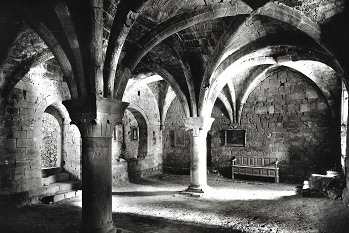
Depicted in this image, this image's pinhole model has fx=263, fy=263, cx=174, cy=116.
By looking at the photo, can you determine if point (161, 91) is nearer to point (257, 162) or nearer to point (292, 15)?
point (257, 162)

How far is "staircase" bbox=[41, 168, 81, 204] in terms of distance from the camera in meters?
7.21

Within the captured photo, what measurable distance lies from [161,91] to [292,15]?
287 inches

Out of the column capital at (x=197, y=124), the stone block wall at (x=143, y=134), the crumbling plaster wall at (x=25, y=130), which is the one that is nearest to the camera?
the crumbling plaster wall at (x=25, y=130)

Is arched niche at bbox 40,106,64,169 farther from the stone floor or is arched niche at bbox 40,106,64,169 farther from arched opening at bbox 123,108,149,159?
the stone floor

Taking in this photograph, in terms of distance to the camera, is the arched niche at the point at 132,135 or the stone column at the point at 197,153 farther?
the arched niche at the point at 132,135

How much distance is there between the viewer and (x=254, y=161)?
1036cm

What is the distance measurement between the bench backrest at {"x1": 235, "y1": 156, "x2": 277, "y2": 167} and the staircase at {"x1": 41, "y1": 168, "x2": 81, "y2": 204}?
6171mm

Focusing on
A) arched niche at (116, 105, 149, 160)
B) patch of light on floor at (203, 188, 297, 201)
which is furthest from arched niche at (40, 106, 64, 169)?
patch of light on floor at (203, 188, 297, 201)

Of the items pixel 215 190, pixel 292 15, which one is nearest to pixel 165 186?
pixel 215 190

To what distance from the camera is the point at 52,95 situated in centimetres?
759

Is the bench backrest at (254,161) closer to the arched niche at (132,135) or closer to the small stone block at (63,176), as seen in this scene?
the arched niche at (132,135)

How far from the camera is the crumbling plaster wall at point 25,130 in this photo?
6594 mm

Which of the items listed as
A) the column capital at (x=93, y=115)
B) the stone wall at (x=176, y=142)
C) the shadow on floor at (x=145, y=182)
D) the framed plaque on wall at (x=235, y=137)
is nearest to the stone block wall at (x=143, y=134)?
the shadow on floor at (x=145, y=182)

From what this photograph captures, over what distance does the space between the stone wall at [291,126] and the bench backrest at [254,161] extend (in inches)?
6.5
